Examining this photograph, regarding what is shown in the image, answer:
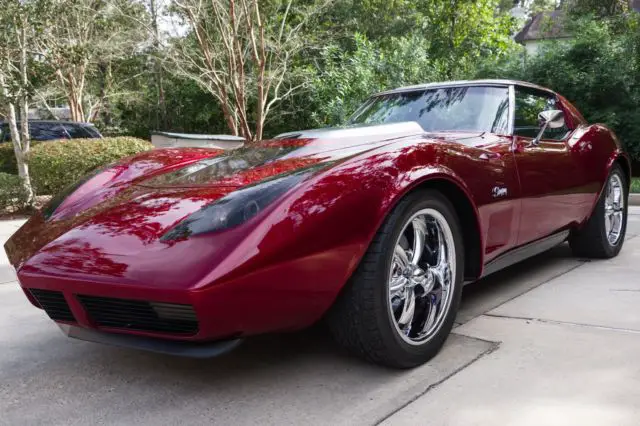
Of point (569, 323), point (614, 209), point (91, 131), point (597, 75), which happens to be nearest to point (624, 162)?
point (614, 209)

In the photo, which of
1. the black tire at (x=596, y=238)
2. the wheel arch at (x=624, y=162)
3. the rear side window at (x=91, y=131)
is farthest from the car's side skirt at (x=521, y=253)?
the rear side window at (x=91, y=131)

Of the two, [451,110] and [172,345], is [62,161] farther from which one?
[172,345]

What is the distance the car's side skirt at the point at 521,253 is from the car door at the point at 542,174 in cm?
4

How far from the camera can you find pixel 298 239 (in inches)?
78.7

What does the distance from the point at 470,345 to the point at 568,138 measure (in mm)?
1868

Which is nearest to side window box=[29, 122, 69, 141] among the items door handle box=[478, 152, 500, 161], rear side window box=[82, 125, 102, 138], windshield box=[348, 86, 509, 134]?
rear side window box=[82, 125, 102, 138]

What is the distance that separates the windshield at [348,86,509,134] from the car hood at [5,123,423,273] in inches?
13.4

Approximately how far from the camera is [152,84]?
23.7 m

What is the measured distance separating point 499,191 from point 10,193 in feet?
24.3

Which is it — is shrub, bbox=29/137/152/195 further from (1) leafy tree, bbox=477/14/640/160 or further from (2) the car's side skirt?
(1) leafy tree, bbox=477/14/640/160

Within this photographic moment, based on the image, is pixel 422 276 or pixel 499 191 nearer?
pixel 422 276

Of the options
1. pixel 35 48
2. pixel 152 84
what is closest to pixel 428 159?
pixel 35 48

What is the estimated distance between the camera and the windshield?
3297 mm

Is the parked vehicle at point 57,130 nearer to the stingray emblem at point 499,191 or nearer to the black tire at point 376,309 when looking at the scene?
the stingray emblem at point 499,191
